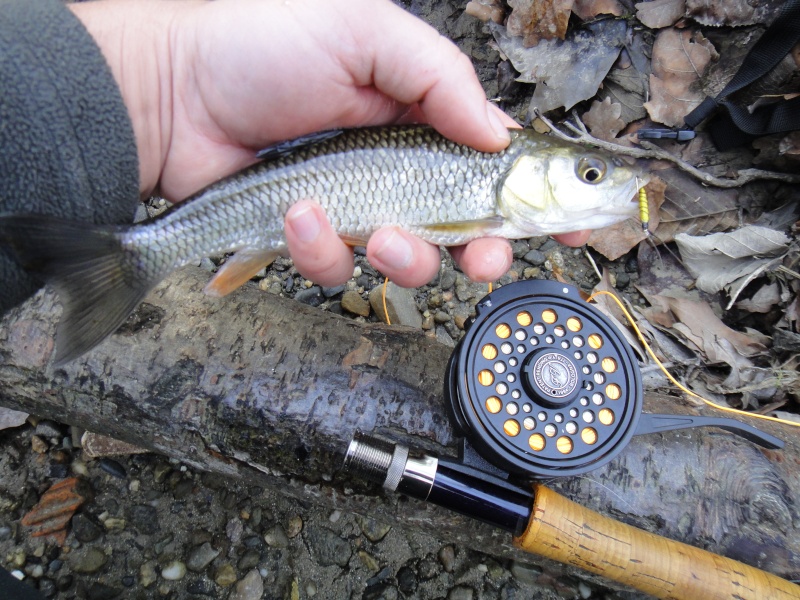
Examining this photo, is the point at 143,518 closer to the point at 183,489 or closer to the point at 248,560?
the point at 183,489

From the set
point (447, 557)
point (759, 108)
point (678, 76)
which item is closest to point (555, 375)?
point (447, 557)

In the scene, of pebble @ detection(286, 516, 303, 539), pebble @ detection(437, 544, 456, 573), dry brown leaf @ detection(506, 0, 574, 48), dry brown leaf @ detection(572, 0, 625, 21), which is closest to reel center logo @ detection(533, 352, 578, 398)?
pebble @ detection(437, 544, 456, 573)

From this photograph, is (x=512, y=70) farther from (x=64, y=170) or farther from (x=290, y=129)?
(x=64, y=170)

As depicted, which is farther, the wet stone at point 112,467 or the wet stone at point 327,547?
the wet stone at point 112,467

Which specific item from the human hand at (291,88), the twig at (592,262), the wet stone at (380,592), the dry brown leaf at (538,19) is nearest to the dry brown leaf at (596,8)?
the dry brown leaf at (538,19)

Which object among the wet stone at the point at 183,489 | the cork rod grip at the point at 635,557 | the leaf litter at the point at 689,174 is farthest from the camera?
the leaf litter at the point at 689,174

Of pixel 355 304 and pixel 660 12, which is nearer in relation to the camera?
pixel 355 304

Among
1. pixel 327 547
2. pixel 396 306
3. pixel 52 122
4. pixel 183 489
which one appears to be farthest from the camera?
pixel 396 306

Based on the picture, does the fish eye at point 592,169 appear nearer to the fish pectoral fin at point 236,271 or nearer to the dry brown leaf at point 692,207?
the fish pectoral fin at point 236,271
